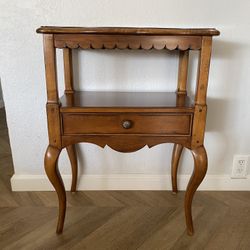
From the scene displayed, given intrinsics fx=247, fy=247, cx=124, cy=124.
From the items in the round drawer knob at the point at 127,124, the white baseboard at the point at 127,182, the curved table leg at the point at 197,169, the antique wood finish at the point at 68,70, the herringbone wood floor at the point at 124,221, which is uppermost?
the antique wood finish at the point at 68,70

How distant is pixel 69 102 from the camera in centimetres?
92

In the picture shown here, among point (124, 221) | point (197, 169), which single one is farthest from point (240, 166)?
point (124, 221)

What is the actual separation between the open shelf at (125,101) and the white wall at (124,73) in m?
0.10

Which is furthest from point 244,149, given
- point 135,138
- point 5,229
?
point 5,229

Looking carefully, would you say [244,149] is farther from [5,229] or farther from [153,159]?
[5,229]

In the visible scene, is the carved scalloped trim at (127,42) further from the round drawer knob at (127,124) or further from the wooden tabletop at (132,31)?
the round drawer knob at (127,124)

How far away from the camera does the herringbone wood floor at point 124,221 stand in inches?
39.7

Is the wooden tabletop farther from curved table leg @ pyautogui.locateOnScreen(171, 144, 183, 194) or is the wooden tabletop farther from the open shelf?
curved table leg @ pyautogui.locateOnScreen(171, 144, 183, 194)

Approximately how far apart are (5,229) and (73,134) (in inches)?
22.2

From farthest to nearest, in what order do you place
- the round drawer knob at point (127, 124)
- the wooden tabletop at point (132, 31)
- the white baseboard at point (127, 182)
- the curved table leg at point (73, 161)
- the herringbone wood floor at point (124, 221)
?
the white baseboard at point (127, 182)
the curved table leg at point (73, 161)
the herringbone wood floor at point (124, 221)
the round drawer knob at point (127, 124)
the wooden tabletop at point (132, 31)

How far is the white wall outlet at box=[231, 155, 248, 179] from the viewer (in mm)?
1295

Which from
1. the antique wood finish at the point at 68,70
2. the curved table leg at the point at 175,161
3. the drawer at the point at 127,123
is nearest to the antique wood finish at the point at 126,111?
the drawer at the point at 127,123

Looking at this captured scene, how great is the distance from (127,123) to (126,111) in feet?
0.14

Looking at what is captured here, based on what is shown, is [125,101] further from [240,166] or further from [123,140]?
[240,166]
